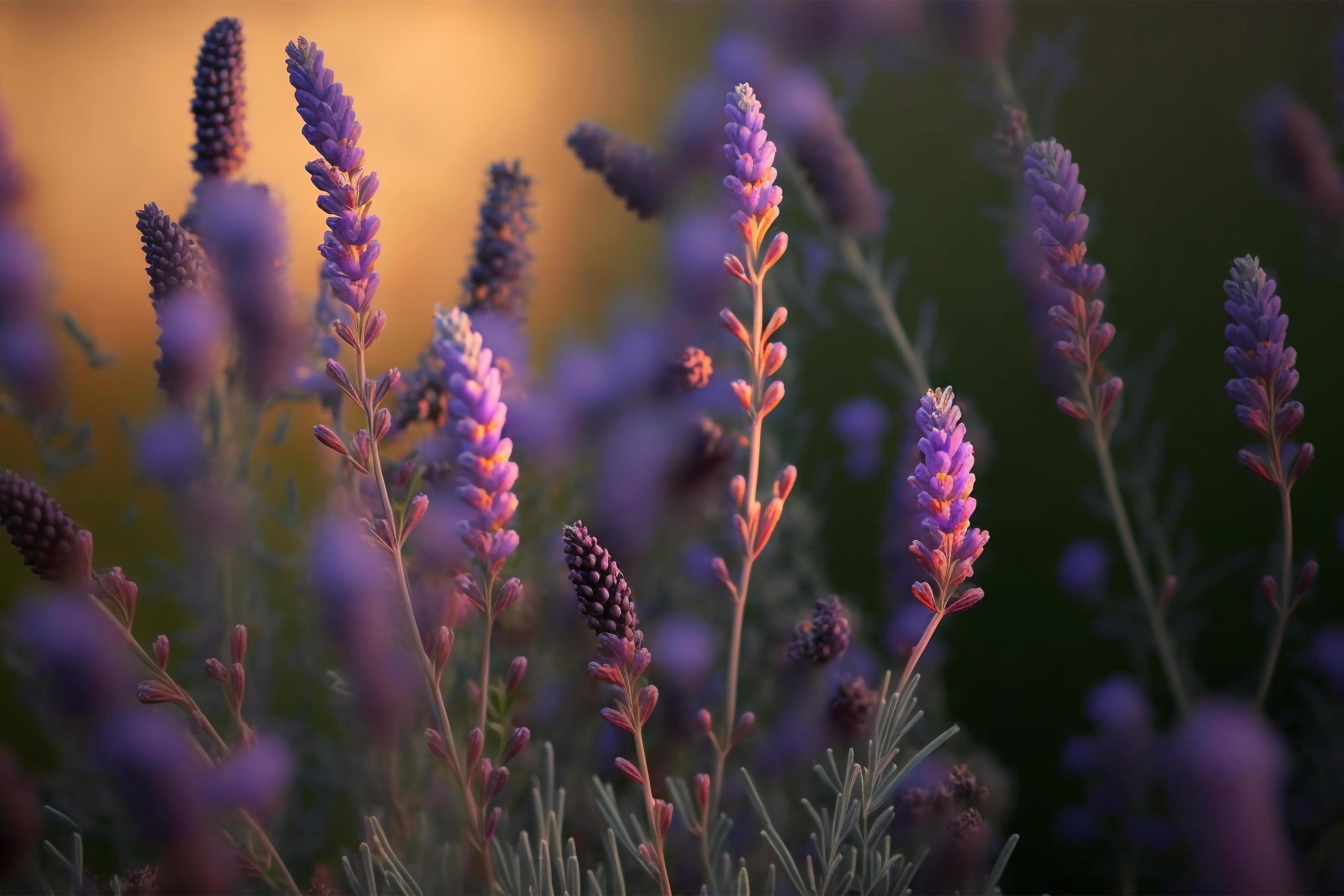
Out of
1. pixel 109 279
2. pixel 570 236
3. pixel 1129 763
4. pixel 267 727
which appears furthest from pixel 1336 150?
pixel 109 279

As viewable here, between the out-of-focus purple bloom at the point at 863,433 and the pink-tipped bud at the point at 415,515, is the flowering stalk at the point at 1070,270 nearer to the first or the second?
the pink-tipped bud at the point at 415,515

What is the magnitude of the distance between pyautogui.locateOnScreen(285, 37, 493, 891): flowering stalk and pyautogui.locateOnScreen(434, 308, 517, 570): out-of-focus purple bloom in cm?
2

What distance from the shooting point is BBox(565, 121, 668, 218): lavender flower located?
72 cm

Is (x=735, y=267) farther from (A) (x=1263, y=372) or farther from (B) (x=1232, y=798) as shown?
(B) (x=1232, y=798)

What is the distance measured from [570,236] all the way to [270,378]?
0.72 m

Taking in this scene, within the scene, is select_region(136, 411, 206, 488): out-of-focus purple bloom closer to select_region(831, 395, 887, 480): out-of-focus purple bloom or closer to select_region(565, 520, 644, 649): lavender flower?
select_region(565, 520, 644, 649): lavender flower

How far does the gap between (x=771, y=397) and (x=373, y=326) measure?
0.17m

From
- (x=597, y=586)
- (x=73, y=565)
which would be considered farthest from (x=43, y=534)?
(x=597, y=586)

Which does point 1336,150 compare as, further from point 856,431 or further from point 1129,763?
point 1129,763

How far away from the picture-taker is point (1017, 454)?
1.19 m

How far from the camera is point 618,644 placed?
1.34 ft

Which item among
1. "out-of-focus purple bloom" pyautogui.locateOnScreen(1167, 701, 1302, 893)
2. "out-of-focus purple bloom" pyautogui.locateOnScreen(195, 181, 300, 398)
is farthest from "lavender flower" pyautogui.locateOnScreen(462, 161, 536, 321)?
"out-of-focus purple bloom" pyautogui.locateOnScreen(1167, 701, 1302, 893)

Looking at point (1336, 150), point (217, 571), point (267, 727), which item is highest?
point (1336, 150)

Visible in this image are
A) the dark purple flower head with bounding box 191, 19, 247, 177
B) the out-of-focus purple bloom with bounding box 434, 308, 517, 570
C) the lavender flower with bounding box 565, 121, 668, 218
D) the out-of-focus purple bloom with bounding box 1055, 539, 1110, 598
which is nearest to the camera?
the out-of-focus purple bloom with bounding box 434, 308, 517, 570
